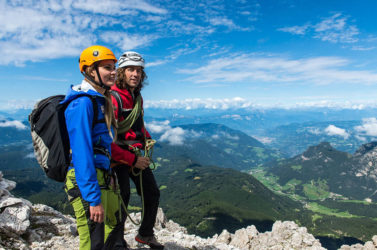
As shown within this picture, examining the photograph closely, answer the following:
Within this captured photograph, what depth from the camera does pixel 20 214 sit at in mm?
9438

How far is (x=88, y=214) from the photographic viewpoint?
4117mm

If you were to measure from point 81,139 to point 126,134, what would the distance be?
1.92 metres

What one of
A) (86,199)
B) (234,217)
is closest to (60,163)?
(86,199)

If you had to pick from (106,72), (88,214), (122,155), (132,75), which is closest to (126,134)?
(122,155)

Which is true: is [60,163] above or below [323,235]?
above

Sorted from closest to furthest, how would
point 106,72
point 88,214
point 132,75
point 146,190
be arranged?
point 88,214 < point 106,72 < point 132,75 < point 146,190

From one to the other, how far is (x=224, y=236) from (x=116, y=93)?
21.7m

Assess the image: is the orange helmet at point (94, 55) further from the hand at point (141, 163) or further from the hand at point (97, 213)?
the hand at point (97, 213)

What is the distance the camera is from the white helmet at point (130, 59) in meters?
5.42

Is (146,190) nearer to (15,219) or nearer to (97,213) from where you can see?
(97,213)

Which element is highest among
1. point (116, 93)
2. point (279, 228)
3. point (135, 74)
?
point (135, 74)

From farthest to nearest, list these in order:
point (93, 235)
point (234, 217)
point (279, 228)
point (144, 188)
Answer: point (234, 217) → point (279, 228) → point (144, 188) → point (93, 235)

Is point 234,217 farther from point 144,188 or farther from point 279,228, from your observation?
point 144,188

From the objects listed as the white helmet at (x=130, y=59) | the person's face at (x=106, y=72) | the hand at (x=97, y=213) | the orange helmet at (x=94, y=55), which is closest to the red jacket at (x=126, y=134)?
the white helmet at (x=130, y=59)
